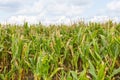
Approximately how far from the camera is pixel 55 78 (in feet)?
10.3

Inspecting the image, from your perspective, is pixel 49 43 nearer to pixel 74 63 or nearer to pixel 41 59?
pixel 74 63

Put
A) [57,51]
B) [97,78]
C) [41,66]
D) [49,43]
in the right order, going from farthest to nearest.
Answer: [49,43]
[57,51]
[41,66]
[97,78]

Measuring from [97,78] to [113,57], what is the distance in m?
0.82

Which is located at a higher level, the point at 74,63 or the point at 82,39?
the point at 82,39

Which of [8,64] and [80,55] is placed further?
Result: [8,64]

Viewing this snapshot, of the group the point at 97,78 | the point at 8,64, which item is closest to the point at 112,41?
the point at 97,78

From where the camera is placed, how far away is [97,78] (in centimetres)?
243

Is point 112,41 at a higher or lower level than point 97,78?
higher

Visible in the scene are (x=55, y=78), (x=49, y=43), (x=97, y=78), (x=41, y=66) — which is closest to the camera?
(x=97, y=78)

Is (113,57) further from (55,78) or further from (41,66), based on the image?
(41,66)

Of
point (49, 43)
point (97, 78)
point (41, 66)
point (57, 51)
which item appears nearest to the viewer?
point (97, 78)

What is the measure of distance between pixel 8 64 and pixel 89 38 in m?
1.17

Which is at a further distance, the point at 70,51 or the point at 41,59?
the point at 70,51

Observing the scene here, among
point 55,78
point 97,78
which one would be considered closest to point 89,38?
point 55,78
